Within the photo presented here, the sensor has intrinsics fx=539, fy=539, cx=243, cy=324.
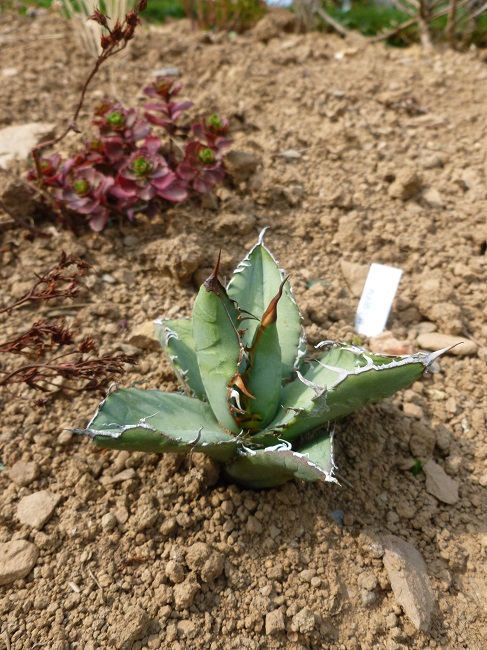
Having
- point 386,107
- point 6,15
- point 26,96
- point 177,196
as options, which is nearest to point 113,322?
point 177,196

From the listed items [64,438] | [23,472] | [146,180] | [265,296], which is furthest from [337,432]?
[146,180]

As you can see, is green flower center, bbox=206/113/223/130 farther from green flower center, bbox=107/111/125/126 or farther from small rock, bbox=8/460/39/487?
small rock, bbox=8/460/39/487

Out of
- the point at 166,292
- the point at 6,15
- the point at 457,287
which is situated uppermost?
the point at 6,15

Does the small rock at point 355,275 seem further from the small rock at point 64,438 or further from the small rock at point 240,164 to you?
the small rock at point 64,438

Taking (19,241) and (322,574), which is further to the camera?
(19,241)

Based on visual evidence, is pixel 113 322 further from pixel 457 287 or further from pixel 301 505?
pixel 457 287
